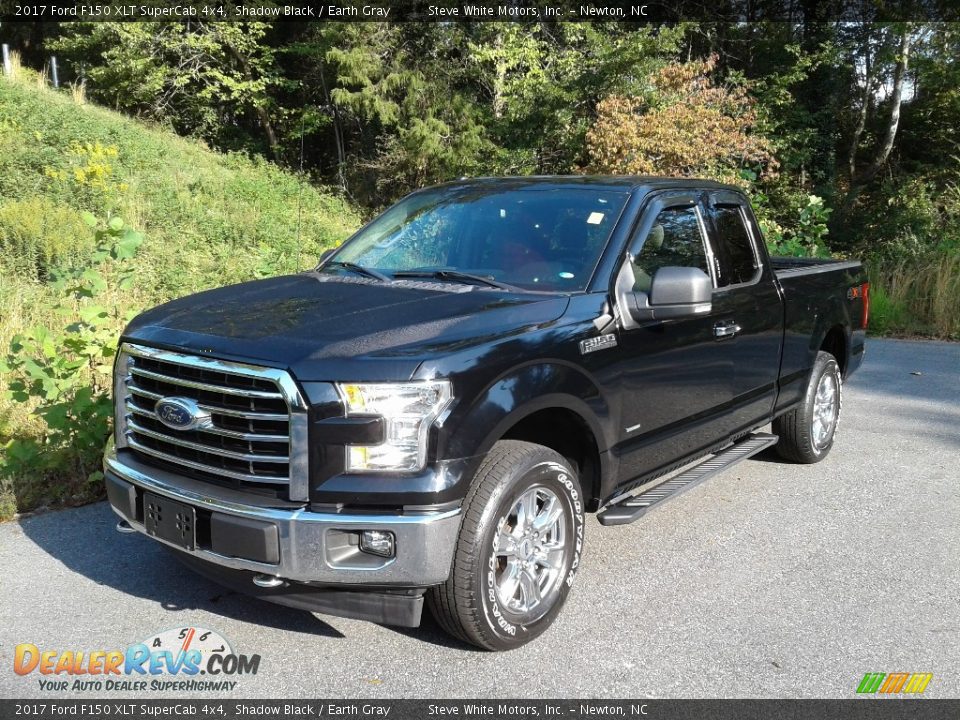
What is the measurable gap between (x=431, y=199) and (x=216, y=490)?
2368 millimetres

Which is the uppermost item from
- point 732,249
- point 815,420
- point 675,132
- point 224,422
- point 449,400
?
point 675,132

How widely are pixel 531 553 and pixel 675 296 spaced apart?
52.7 inches

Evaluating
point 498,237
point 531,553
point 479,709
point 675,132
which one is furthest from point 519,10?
point 479,709

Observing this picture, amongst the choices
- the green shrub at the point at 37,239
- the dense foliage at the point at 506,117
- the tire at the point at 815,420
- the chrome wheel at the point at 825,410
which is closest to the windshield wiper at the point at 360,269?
Answer: the tire at the point at 815,420

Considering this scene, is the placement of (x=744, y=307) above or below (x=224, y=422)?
above

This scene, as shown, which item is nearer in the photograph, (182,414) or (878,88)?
(182,414)

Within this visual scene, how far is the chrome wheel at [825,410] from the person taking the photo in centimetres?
604

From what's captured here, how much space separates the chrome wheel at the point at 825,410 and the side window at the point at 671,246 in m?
1.91

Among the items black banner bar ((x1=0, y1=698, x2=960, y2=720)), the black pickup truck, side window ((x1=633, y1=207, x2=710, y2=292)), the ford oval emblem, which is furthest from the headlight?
side window ((x1=633, y1=207, x2=710, y2=292))

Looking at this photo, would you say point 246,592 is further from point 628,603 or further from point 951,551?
point 951,551

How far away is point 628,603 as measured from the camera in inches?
152

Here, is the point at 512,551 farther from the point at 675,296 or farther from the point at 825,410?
the point at 825,410

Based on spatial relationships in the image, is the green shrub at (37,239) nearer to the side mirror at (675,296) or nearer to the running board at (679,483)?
the running board at (679,483)

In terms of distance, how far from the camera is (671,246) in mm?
4504
